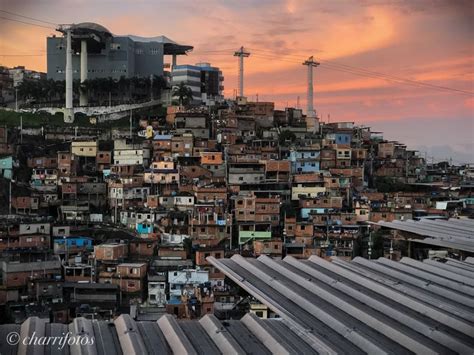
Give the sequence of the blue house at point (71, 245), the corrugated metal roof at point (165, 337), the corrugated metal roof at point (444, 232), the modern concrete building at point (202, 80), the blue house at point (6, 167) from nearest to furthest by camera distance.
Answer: the corrugated metal roof at point (165, 337)
the corrugated metal roof at point (444, 232)
the blue house at point (71, 245)
the blue house at point (6, 167)
the modern concrete building at point (202, 80)

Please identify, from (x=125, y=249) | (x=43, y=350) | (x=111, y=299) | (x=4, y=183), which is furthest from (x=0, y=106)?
(x=43, y=350)

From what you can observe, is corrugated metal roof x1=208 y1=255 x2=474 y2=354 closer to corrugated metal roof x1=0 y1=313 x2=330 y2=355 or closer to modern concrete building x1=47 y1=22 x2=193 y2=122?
corrugated metal roof x1=0 y1=313 x2=330 y2=355

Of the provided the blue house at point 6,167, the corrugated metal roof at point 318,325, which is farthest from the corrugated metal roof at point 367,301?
the blue house at point 6,167

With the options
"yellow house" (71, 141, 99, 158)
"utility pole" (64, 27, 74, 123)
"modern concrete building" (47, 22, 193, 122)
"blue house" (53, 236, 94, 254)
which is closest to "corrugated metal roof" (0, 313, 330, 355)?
"blue house" (53, 236, 94, 254)

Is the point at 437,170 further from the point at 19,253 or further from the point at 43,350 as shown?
the point at 43,350

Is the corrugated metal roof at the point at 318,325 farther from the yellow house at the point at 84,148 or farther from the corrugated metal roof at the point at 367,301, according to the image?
the yellow house at the point at 84,148

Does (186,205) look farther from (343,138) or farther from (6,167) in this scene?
(343,138)

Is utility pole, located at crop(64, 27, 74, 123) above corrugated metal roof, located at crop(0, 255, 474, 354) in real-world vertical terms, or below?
above
